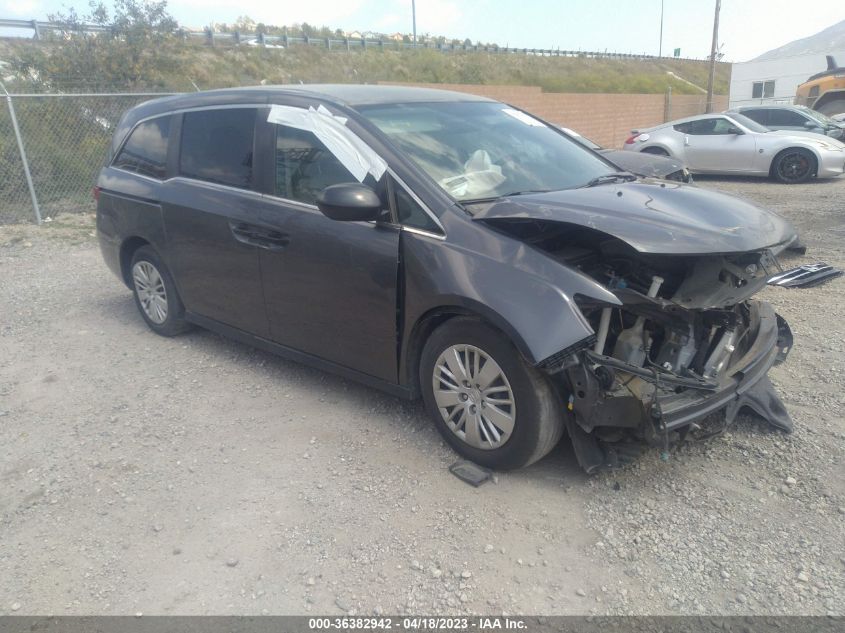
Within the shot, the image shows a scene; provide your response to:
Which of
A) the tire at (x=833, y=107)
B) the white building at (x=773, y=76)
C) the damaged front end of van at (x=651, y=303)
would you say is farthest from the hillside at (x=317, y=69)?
the tire at (x=833, y=107)

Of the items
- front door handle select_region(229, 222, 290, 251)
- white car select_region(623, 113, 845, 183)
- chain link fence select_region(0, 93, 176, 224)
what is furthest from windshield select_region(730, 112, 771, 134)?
front door handle select_region(229, 222, 290, 251)

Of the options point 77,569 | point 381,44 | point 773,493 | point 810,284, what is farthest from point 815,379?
point 381,44

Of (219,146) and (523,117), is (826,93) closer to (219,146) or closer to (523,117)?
(523,117)

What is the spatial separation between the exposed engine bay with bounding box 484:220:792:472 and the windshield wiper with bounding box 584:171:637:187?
0.88m

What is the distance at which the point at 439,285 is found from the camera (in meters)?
3.46

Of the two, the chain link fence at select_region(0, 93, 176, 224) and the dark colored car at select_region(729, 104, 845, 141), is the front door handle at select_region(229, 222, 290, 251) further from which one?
the dark colored car at select_region(729, 104, 845, 141)

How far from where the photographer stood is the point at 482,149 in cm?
411

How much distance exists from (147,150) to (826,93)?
22770mm

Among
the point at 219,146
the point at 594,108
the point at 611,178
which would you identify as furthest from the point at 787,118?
the point at 219,146

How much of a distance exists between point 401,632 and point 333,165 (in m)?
2.48

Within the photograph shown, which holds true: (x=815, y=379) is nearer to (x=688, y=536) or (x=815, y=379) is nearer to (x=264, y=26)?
(x=688, y=536)

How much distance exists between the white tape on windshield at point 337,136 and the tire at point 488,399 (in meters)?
0.97

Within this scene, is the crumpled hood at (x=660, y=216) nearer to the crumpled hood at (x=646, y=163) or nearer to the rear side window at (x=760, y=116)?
the crumpled hood at (x=646, y=163)

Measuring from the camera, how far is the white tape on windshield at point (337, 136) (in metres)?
3.77
